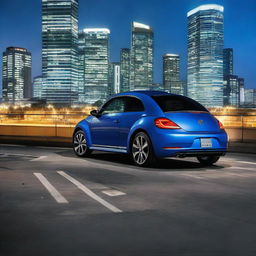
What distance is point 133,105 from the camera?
12117 mm

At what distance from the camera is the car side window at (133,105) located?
11856 mm

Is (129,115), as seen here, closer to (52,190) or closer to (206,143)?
(206,143)

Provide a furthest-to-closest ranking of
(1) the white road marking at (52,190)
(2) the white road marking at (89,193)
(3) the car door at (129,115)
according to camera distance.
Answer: (3) the car door at (129,115) → (1) the white road marking at (52,190) → (2) the white road marking at (89,193)

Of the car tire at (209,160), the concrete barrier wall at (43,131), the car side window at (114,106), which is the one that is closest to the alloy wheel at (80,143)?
the car side window at (114,106)

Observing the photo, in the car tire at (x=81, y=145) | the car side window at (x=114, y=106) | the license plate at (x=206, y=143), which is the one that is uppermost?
the car side window at (x=114, y=106)

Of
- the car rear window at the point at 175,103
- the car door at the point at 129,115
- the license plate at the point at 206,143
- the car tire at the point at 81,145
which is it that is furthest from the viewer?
the car tire at the point at 81,145

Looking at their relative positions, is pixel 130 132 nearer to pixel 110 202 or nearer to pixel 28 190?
pixel 28 190

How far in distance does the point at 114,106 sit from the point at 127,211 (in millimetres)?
6794

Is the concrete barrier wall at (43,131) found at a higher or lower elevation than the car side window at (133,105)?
lower

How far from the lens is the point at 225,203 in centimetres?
704

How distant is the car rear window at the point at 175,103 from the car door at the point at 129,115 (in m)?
0.45

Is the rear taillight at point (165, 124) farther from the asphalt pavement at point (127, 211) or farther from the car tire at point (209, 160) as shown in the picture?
the car tire at point (209, 160)

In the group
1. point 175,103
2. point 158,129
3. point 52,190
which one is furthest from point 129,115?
point 52,190

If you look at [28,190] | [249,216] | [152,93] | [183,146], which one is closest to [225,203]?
[249,216]
